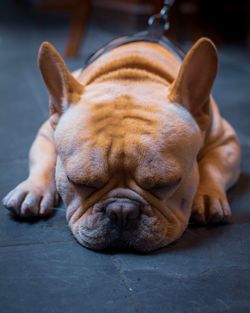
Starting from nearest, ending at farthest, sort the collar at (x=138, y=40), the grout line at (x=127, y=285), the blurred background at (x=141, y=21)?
the grout line at (x=127, y=285)
the collar at (x=138, y=40)
the blurred background at (x=141, y=21)

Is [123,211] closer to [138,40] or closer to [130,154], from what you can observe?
[130,154]

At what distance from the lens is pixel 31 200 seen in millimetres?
1728

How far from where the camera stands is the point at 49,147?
202 centimetres

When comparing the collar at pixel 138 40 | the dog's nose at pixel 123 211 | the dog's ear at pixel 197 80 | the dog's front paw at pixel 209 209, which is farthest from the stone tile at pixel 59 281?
the collar at pixel 138 40

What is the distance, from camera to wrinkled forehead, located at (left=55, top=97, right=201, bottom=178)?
1.47 meters

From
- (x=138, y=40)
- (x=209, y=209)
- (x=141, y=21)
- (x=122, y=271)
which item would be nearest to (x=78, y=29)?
(x=141, y=21)

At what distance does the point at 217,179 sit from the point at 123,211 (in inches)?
19.5

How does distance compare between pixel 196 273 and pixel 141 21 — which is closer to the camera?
pixel 196 273

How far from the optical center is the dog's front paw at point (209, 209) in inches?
66.3

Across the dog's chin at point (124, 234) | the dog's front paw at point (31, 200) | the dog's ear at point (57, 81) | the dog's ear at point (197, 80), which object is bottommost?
the dog's front paw at point (31, 200)

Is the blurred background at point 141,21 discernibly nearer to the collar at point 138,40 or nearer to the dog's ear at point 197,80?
the collar at point 138,40

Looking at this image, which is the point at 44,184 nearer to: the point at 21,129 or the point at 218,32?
the point at 21,129

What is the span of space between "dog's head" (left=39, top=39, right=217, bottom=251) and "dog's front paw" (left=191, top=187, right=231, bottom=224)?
71 millimetres

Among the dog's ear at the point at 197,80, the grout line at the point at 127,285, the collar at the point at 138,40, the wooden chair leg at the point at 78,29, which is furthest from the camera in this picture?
the wooden chair leg at the point at 78,29
